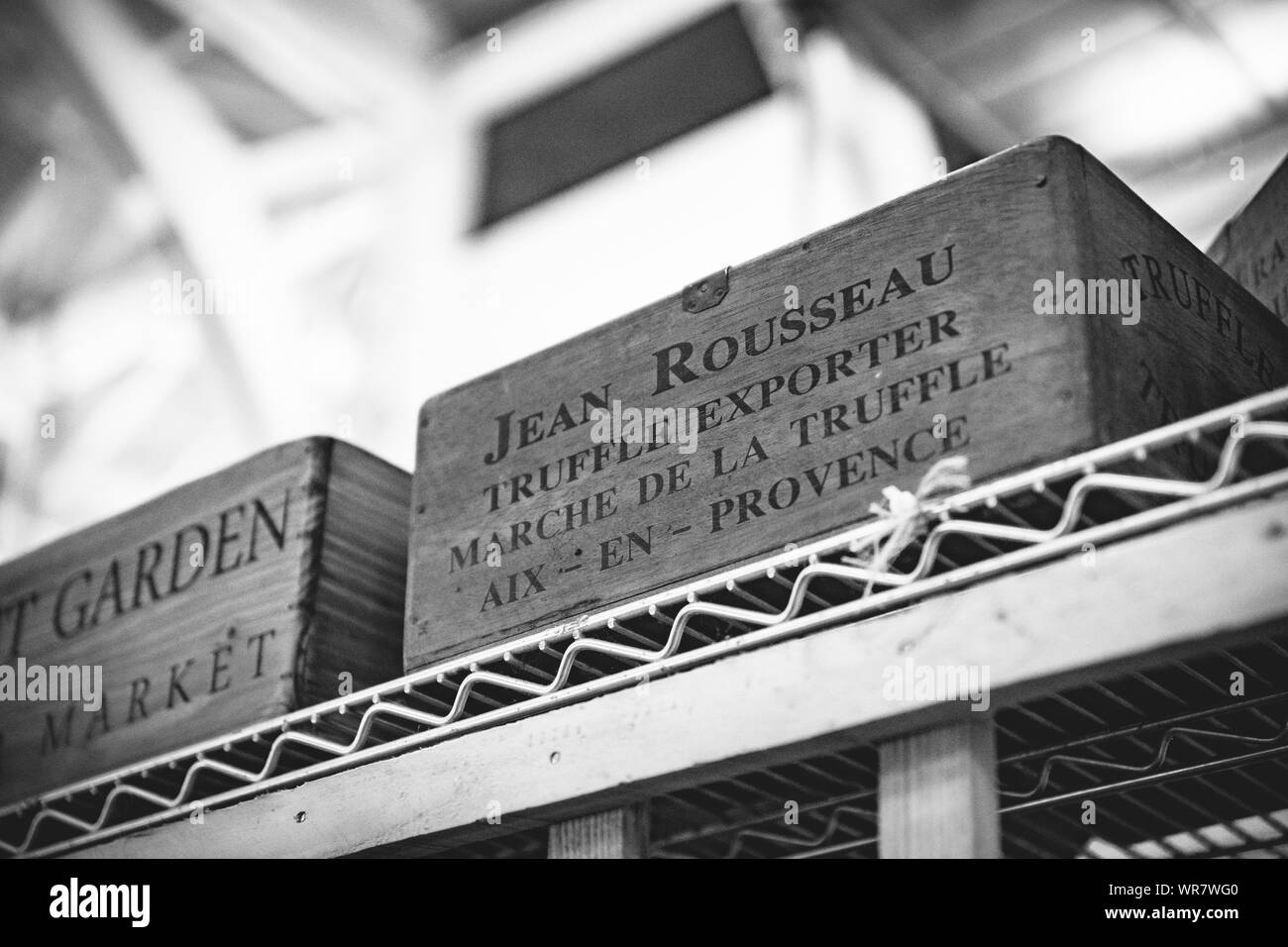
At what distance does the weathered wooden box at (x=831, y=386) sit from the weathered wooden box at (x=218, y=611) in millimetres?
176

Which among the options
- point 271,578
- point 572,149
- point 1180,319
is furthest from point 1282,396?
point 572,149

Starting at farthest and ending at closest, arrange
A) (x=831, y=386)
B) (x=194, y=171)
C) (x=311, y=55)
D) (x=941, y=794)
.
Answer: (x=311, y=55)
(x=194, y=171)
(x=831, y=386)
(x=941, y=794)

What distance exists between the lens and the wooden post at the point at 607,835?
60.8 inches

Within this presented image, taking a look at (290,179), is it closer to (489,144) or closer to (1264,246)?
(489,144)

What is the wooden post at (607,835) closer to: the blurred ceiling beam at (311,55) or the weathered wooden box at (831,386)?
the weathered wooden box at (831,386)

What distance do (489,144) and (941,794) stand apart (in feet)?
11.7

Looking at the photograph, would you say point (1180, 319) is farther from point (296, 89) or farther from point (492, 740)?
point (296, 89)

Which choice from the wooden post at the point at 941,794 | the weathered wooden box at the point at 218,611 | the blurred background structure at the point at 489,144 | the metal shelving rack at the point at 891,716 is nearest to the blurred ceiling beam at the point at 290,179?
the blurred background structure at the point at 489,144

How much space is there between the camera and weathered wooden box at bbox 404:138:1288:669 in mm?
1387

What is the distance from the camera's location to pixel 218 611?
1947 mm

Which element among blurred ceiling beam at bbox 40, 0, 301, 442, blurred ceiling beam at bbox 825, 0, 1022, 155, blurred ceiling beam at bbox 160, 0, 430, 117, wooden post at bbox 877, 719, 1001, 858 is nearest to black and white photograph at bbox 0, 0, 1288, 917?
wooden post at bbox 877, 719, 1001, 858

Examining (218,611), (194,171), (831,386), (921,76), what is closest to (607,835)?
(831,386)

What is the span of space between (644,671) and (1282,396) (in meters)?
0.59

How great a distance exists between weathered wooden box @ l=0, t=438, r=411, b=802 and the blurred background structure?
152cm
